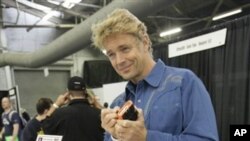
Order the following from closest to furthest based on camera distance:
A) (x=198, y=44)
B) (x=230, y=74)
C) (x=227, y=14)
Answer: (x=230, y=74), (x=198, y=44), (x=227, y=14)

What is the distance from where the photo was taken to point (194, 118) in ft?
3.33

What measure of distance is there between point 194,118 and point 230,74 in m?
2.70

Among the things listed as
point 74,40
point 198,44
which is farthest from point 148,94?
point 74,40

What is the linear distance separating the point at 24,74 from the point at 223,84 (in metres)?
8.02

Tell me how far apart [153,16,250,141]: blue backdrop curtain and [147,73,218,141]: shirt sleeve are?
2471mm

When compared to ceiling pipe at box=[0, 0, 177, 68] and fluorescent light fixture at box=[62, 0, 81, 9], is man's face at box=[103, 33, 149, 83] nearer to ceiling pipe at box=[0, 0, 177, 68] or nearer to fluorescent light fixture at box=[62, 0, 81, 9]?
ceiling pipe at box=[0, 0, 177, 68]

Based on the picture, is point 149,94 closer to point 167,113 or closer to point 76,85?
point 167,113

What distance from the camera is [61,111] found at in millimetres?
2932

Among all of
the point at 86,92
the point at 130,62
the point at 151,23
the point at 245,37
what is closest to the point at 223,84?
the point at 245,37

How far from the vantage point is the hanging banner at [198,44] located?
3.68 m

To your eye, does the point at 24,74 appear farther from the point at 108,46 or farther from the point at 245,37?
the point at 108,46

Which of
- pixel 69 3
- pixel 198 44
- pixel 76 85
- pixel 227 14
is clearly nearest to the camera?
pixel 76 85

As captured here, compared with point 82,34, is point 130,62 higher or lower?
lower

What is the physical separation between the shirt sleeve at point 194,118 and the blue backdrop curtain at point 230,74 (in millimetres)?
2471
